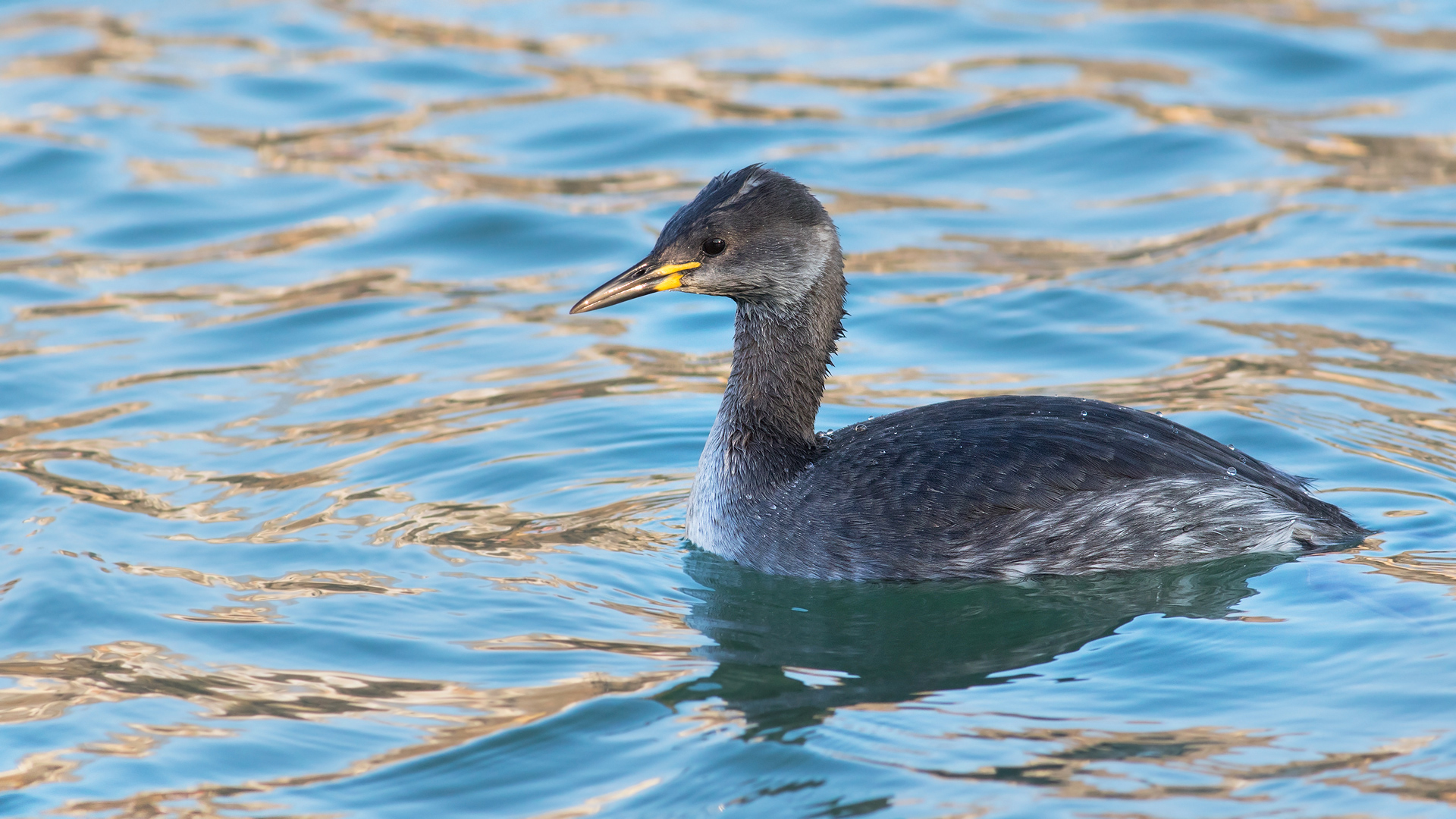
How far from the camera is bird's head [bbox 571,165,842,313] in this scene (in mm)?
7141

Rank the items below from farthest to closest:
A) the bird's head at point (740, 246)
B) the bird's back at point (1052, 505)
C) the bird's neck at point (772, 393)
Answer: the bird's neck at point (772, 393), the bird's head at point (740, 246), the bird's back at point (1052, 505)

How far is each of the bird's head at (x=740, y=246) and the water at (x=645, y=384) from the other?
3.64ft

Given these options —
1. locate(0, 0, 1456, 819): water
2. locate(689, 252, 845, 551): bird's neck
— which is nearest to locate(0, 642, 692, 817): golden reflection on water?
locate(0, 0, 1456, 819): water

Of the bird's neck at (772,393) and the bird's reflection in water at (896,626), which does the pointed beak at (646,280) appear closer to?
the bird's neck at (772,393)

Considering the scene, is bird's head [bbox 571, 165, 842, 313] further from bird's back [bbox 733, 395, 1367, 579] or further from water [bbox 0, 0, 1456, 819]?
water [bbox 0, 0, 1456, 819]

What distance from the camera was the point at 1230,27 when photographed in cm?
1483

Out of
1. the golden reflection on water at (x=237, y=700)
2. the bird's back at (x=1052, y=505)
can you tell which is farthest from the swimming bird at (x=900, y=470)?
the golden reflection on water at (x=237, y=700)

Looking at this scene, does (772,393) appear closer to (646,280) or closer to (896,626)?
(646,280)

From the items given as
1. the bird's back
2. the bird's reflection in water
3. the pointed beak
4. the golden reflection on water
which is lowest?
the golden reflection on water

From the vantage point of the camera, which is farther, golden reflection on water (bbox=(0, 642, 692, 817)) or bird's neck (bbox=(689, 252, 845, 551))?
bird's neck (bbox=(689, 252, 845, 551))

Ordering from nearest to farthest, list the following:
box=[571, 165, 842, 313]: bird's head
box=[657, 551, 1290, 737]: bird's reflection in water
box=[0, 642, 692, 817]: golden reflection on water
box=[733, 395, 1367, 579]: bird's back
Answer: box=[0, 642, 692, 817]: golden reflection on water
box=[657, 551, 1290, 737]: bird's reflection in water
box=[733, 395, 1367, 579]: bird's back
box=[571, 165, 842, 313]: bird's head

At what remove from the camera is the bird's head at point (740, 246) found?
714 centimetres

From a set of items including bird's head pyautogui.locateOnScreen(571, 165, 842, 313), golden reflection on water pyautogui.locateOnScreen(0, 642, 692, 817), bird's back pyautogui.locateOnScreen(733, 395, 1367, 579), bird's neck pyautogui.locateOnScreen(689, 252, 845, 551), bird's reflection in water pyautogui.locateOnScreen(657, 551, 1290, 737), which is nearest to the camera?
golden reflection on water pyautogui.locateOnScreen(0, 642, 692, 817)

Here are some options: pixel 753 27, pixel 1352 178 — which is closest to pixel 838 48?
pixel 753 27
